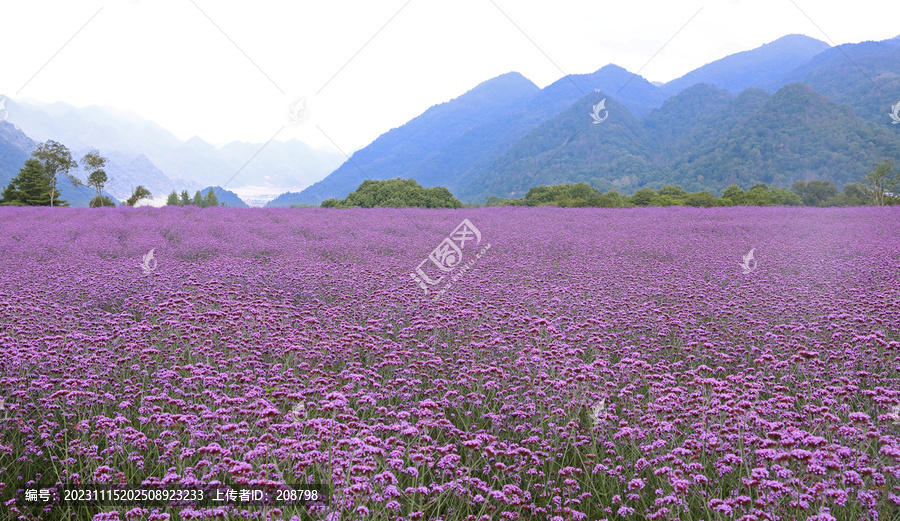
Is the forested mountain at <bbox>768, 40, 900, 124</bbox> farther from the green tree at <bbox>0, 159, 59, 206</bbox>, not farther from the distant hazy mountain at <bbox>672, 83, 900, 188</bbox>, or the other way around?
the green tree at <bbox>0, 159, 59, 206</bbox>

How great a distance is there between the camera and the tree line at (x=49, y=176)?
133ft

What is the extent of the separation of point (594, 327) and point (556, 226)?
35.8 ft

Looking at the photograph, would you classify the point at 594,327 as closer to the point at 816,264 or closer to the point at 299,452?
the point at 299,452

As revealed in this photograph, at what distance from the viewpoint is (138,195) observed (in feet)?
137

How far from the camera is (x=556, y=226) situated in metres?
16.2

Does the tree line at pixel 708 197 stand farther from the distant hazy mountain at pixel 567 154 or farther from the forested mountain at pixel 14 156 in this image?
the forested mountain at pixel 14 156

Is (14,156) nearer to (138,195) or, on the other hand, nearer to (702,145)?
(138,195)

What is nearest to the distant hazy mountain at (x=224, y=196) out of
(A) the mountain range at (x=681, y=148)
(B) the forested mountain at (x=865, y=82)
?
(A) the mountain range at (x=681, y=148)

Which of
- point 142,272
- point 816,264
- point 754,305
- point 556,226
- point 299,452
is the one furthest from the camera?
point 556,226

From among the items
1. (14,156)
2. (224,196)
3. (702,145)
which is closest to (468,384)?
(224,196)

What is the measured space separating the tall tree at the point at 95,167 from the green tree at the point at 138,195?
8.91 feet

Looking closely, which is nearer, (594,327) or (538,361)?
(538,361)

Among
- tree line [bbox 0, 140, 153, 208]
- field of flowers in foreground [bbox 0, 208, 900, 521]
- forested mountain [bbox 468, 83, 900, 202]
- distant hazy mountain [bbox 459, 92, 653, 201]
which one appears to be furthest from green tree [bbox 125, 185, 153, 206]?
distant hazy mountain [bbox 459, 92, 653, 201]

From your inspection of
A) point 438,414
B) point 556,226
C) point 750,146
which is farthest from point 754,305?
point 750,146
